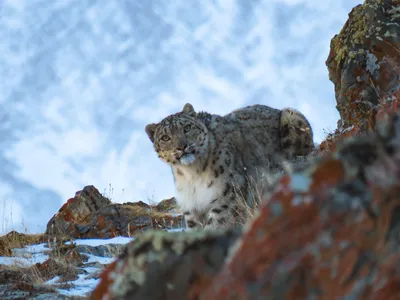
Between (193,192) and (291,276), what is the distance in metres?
9.16

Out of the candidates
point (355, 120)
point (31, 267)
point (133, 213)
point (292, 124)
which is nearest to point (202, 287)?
point (31, 267)

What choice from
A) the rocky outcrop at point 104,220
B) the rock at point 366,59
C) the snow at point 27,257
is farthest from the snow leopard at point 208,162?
the snow at point 27,257

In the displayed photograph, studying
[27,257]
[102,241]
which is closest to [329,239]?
[27,257]

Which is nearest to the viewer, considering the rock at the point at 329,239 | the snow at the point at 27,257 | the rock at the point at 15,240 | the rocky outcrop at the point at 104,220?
the rock at the point at 329,239

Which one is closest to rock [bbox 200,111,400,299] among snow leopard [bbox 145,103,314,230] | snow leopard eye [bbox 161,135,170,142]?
snow leopard [bbox 145,103,314,230]

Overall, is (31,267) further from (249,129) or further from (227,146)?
(249,129)

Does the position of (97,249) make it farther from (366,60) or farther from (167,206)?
(366,60)

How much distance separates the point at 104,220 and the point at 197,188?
13.5 feet

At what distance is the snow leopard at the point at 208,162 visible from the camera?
10516 mm

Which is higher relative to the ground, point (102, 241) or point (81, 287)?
point (102, 241)

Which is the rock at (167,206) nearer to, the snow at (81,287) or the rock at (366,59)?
the rock at (366,59)

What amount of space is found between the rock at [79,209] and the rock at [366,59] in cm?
661

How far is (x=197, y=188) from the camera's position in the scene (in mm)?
10789

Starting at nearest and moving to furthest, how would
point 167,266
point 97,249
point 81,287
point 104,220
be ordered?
point 167,266, point 81,287, point 97,249, point 104,220
